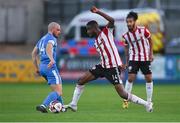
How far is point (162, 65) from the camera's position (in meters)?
33.7

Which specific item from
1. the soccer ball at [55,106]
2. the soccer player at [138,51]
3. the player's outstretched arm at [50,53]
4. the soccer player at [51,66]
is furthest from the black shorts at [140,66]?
the player's outstretched arm at [50,53]

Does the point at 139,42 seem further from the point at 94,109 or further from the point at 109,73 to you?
the point at 109,73

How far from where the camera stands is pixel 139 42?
20.1 meters

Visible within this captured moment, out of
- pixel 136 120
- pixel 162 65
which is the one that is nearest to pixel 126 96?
pixel 136 120

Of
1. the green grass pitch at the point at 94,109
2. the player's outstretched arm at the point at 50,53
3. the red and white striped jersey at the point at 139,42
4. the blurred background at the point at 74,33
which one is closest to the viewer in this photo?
the green grass pitch at the point at 94,109

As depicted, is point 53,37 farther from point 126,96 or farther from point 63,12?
point 63,12

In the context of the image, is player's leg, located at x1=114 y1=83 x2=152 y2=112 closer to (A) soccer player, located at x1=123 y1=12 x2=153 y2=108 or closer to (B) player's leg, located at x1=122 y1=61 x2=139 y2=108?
(A) soccer player, located at x1=123 y1=12 x2=153 y2=108

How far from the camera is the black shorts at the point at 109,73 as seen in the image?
17734 millimetres

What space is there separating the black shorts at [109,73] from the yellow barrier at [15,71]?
16546 millimetres

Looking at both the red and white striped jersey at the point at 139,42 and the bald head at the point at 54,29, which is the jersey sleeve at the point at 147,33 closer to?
the red and white striped jersey at the point at 139,42

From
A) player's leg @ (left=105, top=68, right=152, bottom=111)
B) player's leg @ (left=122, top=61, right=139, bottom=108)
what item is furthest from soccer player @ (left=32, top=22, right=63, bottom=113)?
player's leg @ (left=122, top=61, right=139, bottom=108)

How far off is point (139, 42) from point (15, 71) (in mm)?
15116

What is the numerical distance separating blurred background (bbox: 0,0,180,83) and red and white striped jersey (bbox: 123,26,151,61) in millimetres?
12940

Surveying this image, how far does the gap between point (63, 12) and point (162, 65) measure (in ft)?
57.4
